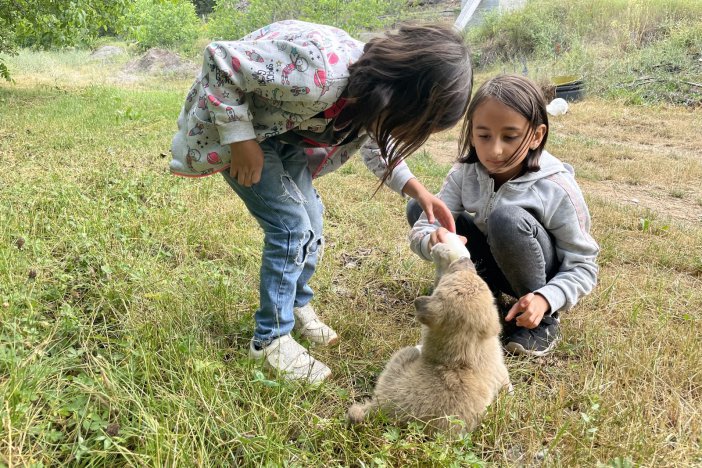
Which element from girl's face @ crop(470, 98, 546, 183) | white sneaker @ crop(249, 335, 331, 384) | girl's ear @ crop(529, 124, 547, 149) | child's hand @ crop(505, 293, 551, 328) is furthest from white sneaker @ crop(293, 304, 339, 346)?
girl's ear @ crop(529, 124, 547, 149)

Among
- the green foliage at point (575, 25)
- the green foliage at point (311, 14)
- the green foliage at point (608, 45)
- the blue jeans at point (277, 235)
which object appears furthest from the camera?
the green foliage at point (311, 14)

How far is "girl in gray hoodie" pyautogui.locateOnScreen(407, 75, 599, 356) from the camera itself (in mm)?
2281

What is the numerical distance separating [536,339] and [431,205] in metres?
0.80

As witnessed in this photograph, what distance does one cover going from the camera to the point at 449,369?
183 centimetres

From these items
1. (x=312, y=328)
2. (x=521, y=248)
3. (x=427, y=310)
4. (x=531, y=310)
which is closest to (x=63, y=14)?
(x=312, y=328)

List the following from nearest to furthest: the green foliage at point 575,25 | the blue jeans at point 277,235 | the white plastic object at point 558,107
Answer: the blue jeans at point 277,235 → the white plastic object at point 558,107 → the green foliage at point 575,25

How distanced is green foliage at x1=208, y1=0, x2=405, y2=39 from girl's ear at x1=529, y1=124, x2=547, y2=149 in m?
15.8

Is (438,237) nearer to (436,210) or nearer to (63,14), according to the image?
(436,210)

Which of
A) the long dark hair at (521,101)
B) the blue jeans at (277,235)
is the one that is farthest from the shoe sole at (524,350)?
the blue jeans at (277,235)

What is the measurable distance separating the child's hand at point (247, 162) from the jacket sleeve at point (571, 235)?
1413mm

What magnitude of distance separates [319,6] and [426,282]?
55.2 feet

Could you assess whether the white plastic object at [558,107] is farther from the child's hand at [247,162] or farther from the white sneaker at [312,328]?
the child's hand at [247,162]

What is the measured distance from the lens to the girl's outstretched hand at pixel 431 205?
7.76 feet

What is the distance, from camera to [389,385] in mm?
1874
